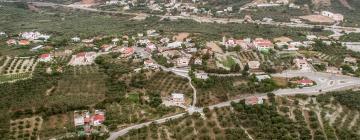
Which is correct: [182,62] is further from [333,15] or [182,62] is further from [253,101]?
[333,15]

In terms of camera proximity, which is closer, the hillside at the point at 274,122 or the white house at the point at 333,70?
the hillside at the point at 274,122

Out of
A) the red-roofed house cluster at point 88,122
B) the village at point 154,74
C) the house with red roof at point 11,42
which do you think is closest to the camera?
the red-roofed house cluster at point 88,122

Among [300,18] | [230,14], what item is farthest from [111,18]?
[300,18]

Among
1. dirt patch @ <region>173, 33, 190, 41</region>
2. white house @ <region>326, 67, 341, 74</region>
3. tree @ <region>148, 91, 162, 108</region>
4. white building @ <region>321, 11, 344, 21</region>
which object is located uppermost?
white building @ <region>321, 11, 344, 21</region>

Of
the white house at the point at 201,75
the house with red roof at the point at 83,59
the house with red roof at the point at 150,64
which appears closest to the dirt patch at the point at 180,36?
the house with red roof at the point at 150,64

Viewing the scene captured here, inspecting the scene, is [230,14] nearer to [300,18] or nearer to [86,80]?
[300,18]

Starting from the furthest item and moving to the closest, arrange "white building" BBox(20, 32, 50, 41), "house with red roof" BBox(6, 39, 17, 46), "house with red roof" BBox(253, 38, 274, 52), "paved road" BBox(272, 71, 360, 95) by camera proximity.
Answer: "white building" BBox(20, 32, 50, 41) < "house with red roof" BBox(6, 39, 17, 46) < "house with red roof" BBox(253, 38, 274, 52) < "paved road" BBox(272, 71, 360, 95)

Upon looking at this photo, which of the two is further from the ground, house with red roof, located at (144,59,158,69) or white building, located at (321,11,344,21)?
white building, located at (321,11,344,21)

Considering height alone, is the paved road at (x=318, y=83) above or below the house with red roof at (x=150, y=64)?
below

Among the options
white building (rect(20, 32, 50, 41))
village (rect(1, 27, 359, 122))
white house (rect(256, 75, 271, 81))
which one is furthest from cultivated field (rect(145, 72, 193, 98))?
white building (rect(20, 32, 50, 41))

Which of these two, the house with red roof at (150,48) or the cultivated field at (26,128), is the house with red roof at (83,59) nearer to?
the house with red roof at (150,48)

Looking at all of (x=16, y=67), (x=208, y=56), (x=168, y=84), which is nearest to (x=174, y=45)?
(x=208, y=56)

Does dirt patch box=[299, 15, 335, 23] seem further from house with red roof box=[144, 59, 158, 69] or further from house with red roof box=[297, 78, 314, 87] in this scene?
house with red roof box=[144, 59, 158, 69]
